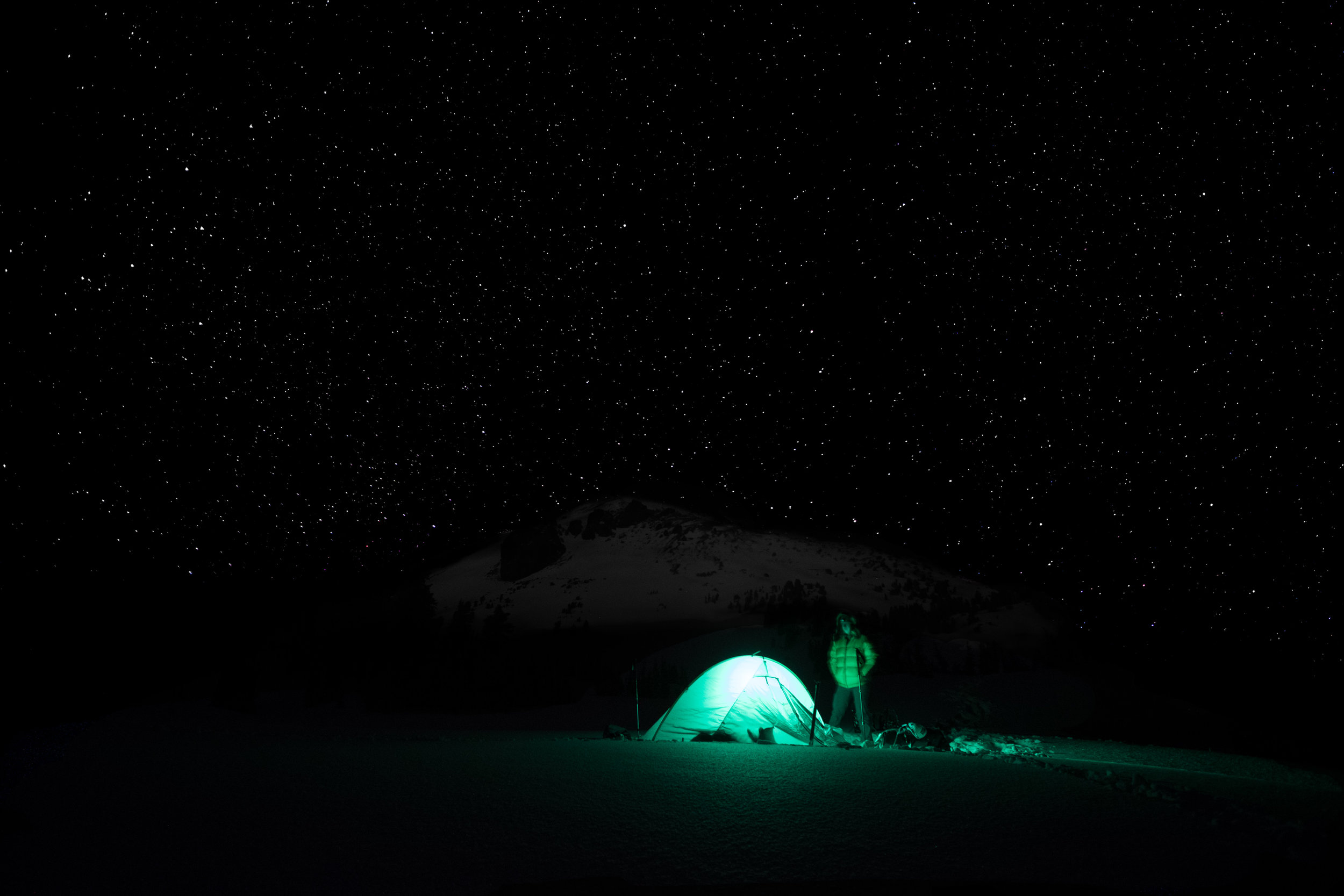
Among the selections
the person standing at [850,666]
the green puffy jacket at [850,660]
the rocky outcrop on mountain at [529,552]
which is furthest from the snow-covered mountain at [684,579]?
the green puffy jacket at [850,660]

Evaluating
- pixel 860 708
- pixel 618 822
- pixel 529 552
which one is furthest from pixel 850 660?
pixel 529 552

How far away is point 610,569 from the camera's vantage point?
169 feet

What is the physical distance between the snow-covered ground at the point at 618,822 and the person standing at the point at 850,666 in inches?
144

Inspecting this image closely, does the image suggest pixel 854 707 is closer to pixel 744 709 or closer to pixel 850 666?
pixel 850 666

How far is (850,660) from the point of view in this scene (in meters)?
13.2

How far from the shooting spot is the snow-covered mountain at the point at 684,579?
4200 centimetres

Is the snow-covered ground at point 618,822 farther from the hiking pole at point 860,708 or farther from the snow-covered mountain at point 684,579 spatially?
the snow-covered mountain at point 684,579

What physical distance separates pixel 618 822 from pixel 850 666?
892 cm

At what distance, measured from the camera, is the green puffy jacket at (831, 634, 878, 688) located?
12992mm

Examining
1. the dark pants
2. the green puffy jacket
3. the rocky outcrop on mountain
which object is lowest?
the dark pants

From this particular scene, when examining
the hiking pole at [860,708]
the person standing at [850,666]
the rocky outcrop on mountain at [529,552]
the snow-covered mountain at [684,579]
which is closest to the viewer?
the hiking pole at [860,708]

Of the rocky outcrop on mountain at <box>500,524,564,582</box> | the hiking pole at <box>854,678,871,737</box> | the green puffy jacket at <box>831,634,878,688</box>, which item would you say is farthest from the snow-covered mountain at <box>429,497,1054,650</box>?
the hiking pole at <box>854,678,871,737</box>

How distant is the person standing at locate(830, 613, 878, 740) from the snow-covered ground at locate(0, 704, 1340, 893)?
3647mm

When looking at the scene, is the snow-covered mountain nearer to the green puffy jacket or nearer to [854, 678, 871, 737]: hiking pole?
the green puffy jacket
